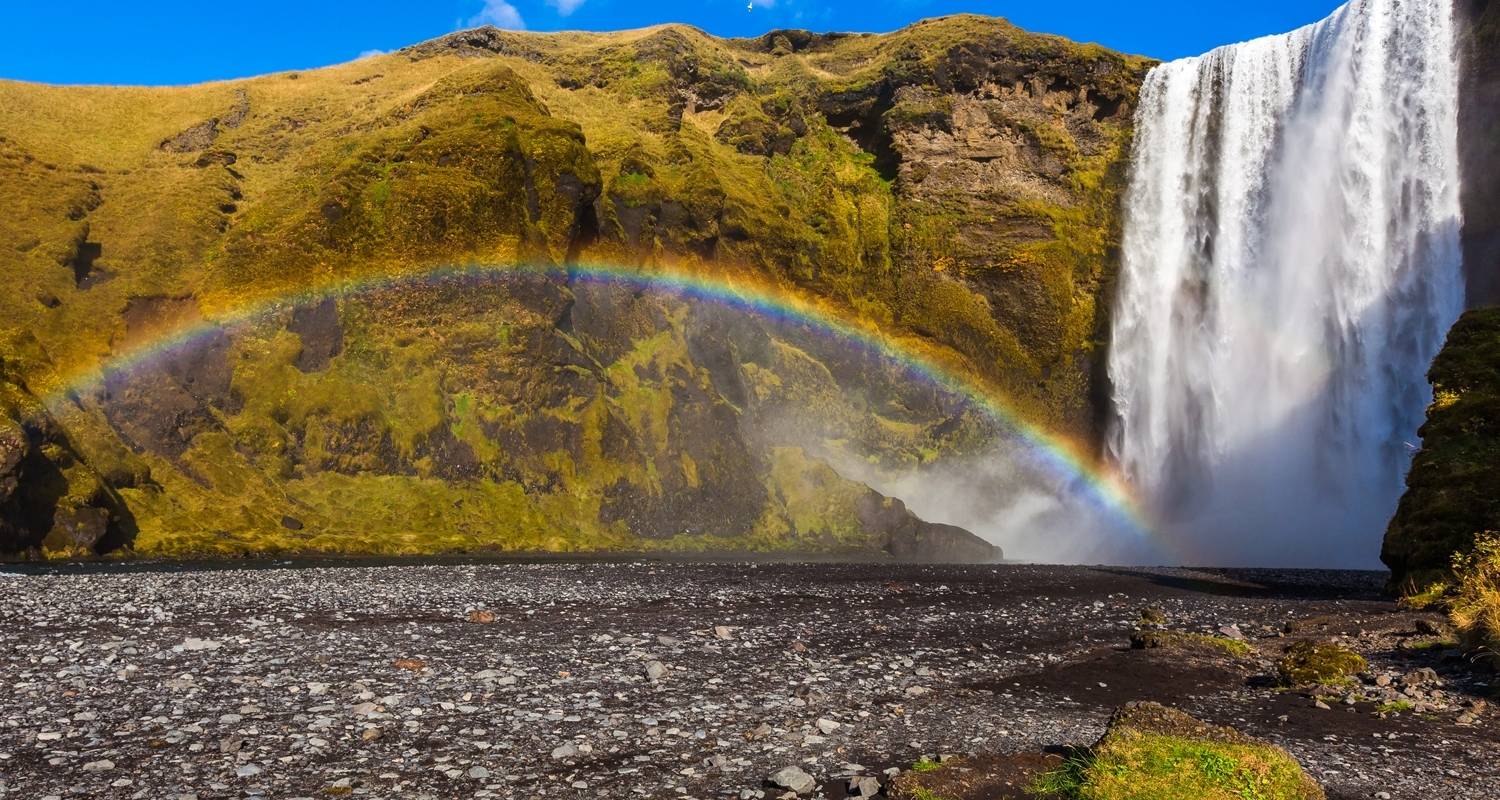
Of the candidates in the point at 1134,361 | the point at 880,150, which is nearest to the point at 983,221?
the point at 880,150

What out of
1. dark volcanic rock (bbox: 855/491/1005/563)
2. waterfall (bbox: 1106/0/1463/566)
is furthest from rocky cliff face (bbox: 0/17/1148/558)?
waterfall (bbox: 1106/0/1463/566)

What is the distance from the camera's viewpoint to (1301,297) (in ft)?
237

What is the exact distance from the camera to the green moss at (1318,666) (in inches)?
642

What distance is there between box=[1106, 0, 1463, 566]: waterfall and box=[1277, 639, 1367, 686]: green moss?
174ft

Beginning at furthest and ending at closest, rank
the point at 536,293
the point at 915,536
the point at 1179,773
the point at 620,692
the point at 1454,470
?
the point at 536,293 < the point at 915,536 < the point at 1454,470 < the point at 620,692 < the point at 1179,773

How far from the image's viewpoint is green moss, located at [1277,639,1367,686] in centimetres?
1631

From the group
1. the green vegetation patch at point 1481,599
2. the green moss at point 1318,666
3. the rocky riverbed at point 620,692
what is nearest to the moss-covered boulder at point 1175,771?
the rocky riverbed at point 620,692

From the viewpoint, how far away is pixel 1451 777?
10.7 meters

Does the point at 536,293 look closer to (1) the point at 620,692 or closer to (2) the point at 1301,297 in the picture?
(2) the point at 1301,297

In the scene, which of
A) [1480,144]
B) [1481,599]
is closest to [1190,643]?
[1481,599]

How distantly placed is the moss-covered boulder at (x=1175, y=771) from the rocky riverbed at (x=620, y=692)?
1.74 meters

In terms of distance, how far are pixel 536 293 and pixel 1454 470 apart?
6417 cm

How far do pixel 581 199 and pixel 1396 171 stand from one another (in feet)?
216

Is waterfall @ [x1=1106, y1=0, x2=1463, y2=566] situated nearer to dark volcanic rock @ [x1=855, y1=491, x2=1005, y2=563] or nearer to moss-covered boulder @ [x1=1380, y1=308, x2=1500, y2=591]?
dark volcanic rock @ [x1=855, y1=491, x2=1005, y2=563]
